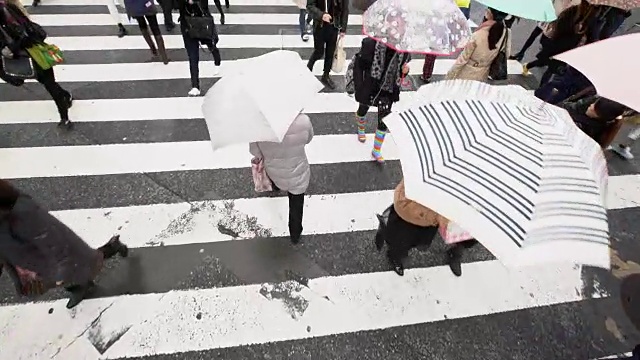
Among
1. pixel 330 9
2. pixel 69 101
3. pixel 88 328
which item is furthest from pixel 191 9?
pixel 88 328

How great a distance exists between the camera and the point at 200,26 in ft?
17.7

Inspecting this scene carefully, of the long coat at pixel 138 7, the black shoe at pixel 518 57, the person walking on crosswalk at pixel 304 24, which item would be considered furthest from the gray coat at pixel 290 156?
the black shoe at pixel 518 57

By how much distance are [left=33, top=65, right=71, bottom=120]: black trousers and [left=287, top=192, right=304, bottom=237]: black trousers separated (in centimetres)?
365

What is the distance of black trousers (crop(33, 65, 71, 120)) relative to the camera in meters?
4.78

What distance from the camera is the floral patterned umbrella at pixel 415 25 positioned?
3.79m

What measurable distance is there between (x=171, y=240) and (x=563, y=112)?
379cm

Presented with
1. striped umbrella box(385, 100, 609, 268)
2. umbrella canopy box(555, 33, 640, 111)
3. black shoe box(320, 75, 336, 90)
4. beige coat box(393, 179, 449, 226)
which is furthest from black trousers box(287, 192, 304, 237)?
black shoe box(320, 75, 336, 90)

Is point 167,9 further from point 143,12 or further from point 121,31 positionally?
point 121,31

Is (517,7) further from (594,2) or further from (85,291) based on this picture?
(85,291)

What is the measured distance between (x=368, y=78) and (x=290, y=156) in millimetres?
1710

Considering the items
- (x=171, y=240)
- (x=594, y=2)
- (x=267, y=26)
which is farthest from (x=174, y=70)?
(x=594, y=2)

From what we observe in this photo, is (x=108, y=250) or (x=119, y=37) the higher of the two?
(x=119, y=37)

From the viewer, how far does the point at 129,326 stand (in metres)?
3.39

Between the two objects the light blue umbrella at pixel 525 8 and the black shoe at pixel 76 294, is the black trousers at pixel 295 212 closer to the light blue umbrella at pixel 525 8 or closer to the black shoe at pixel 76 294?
the black shoe at pixel 76 294
